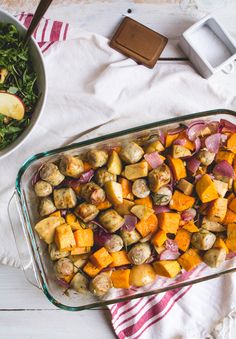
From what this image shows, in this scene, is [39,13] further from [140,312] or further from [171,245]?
[140,312]

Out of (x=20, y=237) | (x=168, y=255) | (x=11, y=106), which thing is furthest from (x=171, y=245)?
(x=11, y=106)

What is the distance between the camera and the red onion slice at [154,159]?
148cm

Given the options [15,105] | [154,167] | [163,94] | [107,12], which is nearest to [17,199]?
[15,105]

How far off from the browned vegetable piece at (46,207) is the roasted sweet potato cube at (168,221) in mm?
296

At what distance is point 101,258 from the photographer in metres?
1.46

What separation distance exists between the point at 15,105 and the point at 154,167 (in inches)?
16.2

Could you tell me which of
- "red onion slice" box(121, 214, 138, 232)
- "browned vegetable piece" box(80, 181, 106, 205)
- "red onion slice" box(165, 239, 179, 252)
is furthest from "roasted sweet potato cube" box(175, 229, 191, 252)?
"browned vegetable piece" box(80, 181, 106, 205)

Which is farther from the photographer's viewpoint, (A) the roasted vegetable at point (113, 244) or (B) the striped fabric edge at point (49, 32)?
(B) the striped fabric edge at point (49, 32)

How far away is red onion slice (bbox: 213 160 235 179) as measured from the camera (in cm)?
150

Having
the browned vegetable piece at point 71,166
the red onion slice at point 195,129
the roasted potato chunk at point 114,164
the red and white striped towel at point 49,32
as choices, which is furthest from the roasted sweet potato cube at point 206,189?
the red and white striped towel at point 49,32

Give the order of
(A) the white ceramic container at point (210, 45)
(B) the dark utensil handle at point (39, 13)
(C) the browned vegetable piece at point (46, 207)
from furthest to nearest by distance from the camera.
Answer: (A) the white ceramic container at point (210, 45) → (C) the browned vegetable piece at point (46, 207) → (B) the dark utensil handle at point (39, 13)

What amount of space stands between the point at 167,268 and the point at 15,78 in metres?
0.67

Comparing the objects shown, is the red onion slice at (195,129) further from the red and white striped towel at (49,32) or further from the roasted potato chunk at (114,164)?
the red and white striped towel at (49,32)

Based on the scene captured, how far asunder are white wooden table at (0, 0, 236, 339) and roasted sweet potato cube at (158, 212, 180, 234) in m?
0.39
